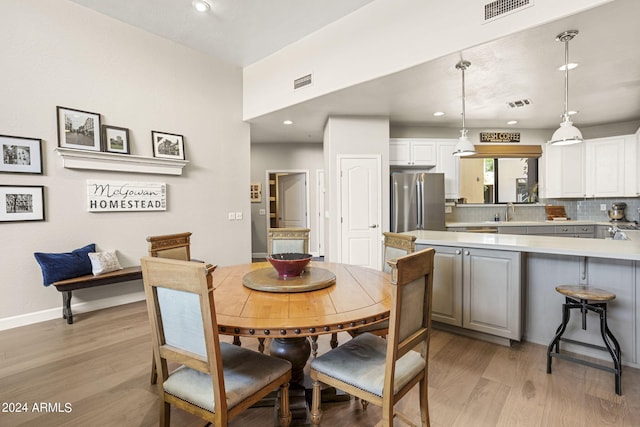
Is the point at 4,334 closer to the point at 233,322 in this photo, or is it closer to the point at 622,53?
the point at 233,322

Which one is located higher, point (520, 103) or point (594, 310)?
point (520, 103)

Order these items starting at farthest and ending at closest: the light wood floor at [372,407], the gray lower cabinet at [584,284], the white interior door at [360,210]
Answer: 1. the white interior door at [360,210]
2. the gray lower cabinet at [584,284]
3. the light wood floor at [372,407]

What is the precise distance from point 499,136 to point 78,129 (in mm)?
6766

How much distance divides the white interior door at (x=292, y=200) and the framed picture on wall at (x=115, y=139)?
4031 millimetres

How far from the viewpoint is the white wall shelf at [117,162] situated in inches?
130

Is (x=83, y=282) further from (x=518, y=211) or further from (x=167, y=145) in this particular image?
(x=518, y=211)

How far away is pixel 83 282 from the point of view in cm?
310

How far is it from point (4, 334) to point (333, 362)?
3.41 m

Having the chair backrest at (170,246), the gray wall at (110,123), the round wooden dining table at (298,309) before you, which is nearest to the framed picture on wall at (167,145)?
the gray wall at (110,123)

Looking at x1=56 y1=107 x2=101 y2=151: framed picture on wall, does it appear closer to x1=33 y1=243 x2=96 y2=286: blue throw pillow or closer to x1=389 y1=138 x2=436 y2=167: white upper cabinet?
x1=33 y1=243 x2=96 y2=286: blue throw pillow

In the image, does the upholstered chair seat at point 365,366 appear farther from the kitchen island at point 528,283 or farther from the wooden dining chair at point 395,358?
the kitchen island at point 528,283

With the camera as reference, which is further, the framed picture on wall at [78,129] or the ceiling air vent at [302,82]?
the ceiling air vent at [302,82]

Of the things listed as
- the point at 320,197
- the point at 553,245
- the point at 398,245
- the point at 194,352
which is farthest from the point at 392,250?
the point at 320,197

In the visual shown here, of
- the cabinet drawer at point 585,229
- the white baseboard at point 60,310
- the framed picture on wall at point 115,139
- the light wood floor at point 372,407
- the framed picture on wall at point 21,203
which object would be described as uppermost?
the framed picture on wall at point 115,139
